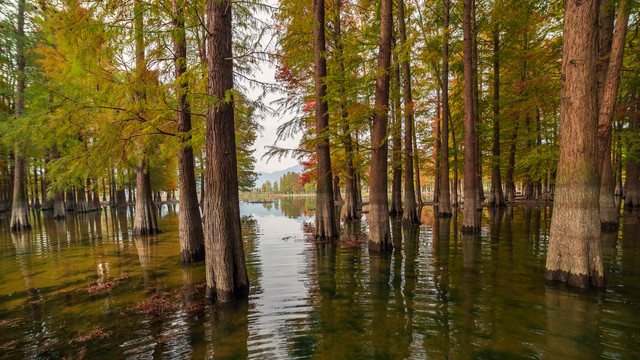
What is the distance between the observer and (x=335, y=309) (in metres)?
5.47

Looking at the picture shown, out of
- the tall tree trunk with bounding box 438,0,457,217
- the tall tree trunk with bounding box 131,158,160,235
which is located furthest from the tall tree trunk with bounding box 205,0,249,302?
the tall tree trunk with bounding box 438,0,457,217

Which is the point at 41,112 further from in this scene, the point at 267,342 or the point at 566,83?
the point at 566,83

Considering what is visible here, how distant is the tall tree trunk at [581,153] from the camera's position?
18.7 ft

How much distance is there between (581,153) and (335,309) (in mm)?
6492

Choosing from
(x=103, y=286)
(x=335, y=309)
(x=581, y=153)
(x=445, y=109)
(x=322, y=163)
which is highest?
(x=445, y=109)

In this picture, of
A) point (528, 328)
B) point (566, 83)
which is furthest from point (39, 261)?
point (566, 83)

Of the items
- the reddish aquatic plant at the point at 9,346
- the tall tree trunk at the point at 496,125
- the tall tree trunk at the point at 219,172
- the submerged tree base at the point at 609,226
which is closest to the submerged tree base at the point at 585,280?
the tall tree trunk at the point at 219,172

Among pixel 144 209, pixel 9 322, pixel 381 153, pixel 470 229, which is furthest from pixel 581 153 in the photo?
pixel 144 209

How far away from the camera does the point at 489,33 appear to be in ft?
74.9

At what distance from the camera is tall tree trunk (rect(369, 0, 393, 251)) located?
31.3ft

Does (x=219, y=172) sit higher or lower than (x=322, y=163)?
lower

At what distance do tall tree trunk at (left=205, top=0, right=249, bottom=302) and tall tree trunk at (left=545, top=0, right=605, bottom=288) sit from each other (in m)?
7.72

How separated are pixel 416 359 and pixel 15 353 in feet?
21.1

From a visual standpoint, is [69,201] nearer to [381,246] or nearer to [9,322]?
[9,322]
